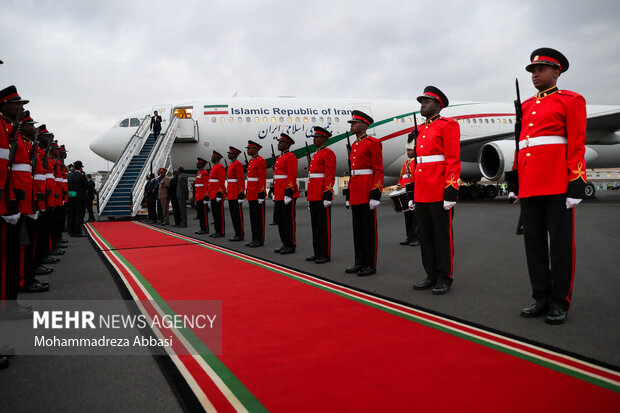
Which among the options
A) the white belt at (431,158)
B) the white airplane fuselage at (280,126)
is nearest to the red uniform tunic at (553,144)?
the white belt at (431,158)

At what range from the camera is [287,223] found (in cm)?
658

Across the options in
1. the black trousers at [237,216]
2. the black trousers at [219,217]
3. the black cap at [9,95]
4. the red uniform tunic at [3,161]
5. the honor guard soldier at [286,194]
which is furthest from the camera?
the black trousers at [219,217]

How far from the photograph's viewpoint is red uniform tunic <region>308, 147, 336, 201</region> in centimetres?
579

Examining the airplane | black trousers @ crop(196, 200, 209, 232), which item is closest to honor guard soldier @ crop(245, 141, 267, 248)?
black trousers @ crop(196, 200, 209, 232)

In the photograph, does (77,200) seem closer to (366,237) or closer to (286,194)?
(286,194)

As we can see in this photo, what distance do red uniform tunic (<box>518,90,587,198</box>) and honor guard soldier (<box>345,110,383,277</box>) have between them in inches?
70.8

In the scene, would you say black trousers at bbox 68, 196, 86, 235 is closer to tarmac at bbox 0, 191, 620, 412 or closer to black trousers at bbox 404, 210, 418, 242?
tarmac at bbox 0, 191, 620, 412

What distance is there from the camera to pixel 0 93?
3.33 meters

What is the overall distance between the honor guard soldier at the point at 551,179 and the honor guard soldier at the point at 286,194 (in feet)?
11.9

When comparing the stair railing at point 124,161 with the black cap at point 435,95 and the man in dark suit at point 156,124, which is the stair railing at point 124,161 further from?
the black cap at point 435,95

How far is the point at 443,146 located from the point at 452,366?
2405 millimetres

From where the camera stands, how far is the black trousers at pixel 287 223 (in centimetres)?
652

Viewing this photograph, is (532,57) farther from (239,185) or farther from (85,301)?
(239,185)

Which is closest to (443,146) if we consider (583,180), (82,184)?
(583,180)
